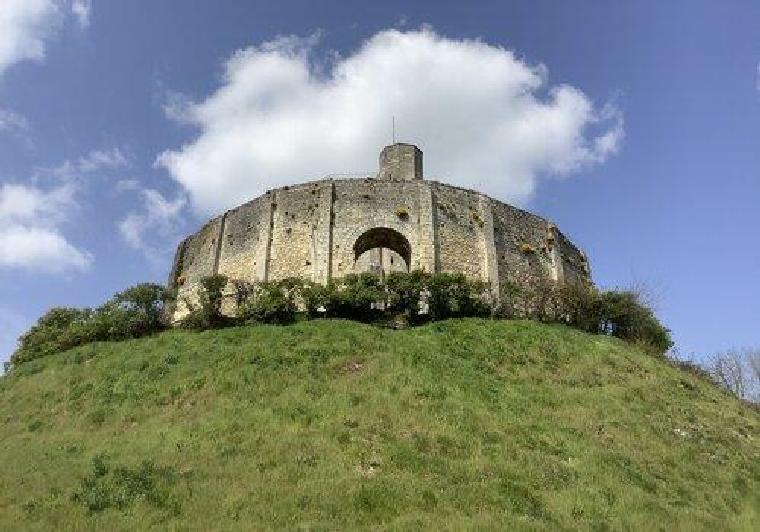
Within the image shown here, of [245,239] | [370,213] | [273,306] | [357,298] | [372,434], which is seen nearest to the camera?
[372,434]

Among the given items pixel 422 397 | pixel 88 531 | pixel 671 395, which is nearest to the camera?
pixel 88 531

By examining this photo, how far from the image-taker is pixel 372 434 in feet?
53.5

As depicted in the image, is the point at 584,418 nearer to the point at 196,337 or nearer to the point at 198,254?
the point at 196,337

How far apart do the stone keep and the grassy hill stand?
5.42 m

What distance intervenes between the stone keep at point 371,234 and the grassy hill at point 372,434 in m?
5.42

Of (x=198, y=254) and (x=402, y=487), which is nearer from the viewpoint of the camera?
(x=402, y=487)

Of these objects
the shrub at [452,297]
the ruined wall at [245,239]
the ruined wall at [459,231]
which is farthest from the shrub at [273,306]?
the ruined wall at [459,231]

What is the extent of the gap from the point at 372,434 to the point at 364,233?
14.4 m

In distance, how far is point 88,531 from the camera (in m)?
11.9

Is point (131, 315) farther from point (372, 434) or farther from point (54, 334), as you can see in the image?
point (372, 434)

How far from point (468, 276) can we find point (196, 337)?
1097cm

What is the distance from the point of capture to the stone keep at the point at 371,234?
Result: 2964cm

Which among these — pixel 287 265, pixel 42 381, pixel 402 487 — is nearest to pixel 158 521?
pixel 402 487

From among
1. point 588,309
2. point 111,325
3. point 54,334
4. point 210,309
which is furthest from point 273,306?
point 588,309
